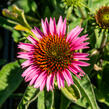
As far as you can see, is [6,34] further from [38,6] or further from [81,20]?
[81,20]

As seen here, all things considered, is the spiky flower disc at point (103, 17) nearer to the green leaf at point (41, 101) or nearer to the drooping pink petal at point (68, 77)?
the drooping pink petal at point (68, 77)

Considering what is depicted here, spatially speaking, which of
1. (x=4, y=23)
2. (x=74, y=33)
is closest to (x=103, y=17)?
(x=74, y=33)

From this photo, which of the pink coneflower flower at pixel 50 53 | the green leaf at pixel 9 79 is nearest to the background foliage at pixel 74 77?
the green leaf at pixel 9 79

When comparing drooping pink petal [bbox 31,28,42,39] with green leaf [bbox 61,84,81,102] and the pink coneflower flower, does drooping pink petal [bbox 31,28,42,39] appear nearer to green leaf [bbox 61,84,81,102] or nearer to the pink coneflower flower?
the pink coneflower flower

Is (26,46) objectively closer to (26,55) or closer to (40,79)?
(26,55)

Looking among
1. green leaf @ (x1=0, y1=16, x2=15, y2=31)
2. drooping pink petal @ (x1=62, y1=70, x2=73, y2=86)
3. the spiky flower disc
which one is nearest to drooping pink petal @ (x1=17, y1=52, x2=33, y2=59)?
drooping pink petal @ (x1=62, y1=70, x2=73, y2=86)
